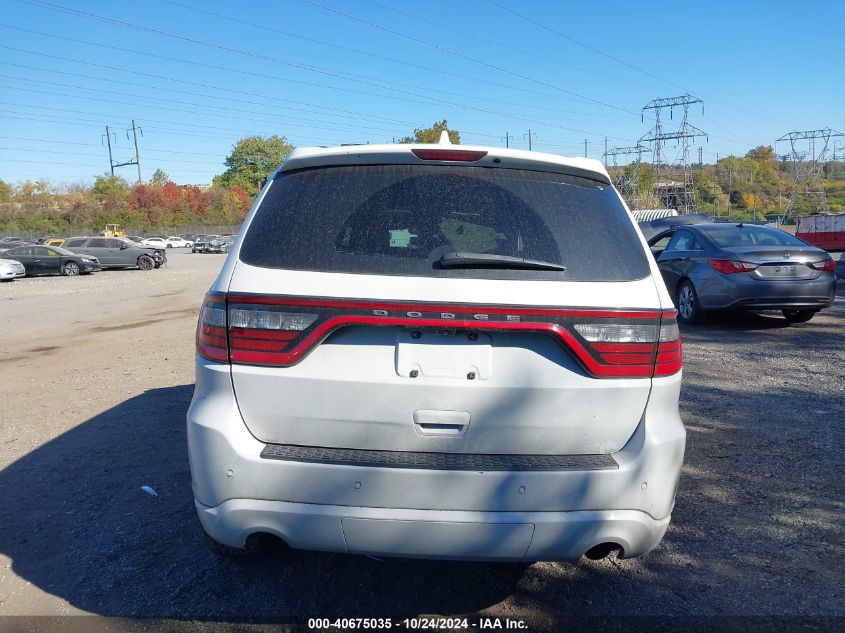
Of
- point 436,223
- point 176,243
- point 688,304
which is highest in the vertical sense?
point 436,223

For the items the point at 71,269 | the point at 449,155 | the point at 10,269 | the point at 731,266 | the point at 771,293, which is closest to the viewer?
the point at 449,155

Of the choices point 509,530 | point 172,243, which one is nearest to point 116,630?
point 509,530

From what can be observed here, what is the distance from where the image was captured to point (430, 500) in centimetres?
231

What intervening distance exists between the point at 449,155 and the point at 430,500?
4.57 ft

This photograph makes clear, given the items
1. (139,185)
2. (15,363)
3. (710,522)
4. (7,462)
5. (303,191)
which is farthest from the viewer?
(139,185)

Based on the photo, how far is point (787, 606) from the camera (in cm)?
280

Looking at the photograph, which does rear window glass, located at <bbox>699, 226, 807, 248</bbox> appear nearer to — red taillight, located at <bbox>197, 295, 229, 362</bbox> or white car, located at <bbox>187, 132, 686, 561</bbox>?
white car, located at <bbox>187, 132, 686, 561</bbox>

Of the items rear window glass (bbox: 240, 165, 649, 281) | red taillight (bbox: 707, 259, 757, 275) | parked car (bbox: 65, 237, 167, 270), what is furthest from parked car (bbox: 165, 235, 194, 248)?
rear window glass (bbox: 240, 165, 649, 281)

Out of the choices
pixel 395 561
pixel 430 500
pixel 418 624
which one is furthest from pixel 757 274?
pixel 430 500

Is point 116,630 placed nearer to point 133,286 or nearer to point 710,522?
point 710,522

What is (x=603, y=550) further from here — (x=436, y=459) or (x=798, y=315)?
(x=798, y=315)

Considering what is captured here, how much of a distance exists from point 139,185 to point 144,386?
9047 centimetres

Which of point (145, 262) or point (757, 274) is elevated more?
point (757, 274)

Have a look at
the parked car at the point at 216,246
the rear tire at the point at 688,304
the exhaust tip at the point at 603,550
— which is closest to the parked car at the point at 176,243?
the parked car at the point at 216,246
